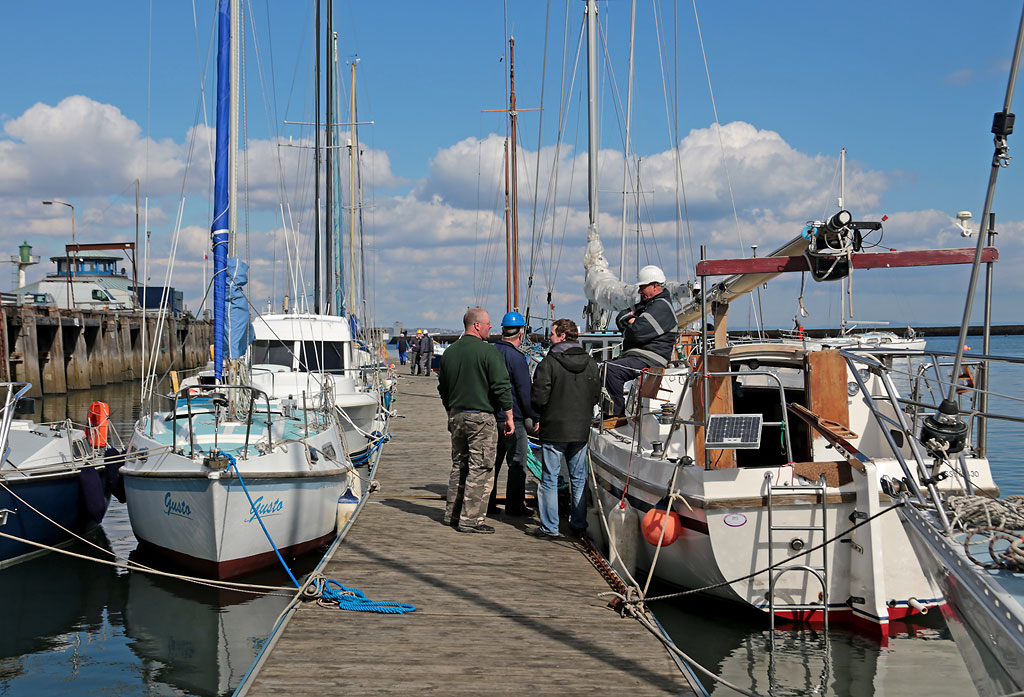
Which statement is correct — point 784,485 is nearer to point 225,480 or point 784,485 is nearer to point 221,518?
point 225,480

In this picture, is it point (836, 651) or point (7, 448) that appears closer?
point (836, 651)

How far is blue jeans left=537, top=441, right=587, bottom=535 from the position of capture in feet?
26.5

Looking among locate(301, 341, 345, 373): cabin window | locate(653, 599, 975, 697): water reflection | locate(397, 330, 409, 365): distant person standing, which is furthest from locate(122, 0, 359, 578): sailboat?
locate(397, 330, 409, 365): distant person standing

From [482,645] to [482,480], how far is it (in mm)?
2626

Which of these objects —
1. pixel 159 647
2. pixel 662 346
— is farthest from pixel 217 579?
pixel 662 346

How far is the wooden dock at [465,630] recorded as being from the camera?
16.4 feet

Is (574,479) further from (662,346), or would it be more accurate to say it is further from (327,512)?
(327,512)

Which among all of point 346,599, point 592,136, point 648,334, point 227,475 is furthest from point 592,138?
point 346,599

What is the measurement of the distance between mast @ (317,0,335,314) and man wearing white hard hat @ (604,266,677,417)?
42.2ft

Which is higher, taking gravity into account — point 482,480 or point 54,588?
point 482,480

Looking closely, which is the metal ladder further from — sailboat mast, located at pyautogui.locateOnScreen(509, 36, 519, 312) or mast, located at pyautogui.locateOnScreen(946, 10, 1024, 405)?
sailboat mast, located at pyautogui.locateOnScreen(509, 36, 519, 312)

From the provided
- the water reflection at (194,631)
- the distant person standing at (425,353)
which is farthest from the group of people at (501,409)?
the distant person standing at (425,353)

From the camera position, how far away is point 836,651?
6.96m

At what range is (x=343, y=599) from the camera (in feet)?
20.5
